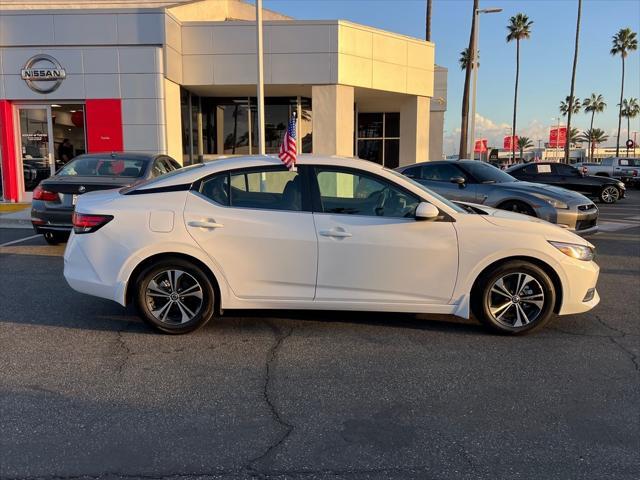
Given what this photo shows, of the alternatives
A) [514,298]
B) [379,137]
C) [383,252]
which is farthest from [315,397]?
[379,137]

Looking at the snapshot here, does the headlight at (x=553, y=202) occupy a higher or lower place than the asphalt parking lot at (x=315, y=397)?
higher

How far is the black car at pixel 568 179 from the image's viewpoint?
1764 cm

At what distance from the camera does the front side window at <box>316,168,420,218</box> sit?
16.1ft

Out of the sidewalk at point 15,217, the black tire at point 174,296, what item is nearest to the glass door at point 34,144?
the sidewalk at point 15,217

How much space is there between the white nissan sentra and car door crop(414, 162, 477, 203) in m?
5.43

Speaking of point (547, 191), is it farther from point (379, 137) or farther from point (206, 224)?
point (379, 137)

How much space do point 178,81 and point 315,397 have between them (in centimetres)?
1501

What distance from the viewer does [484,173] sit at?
10742 millimetres

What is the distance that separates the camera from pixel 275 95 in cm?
1978

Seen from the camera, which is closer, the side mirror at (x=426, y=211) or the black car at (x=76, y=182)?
the side mirror at (x=426, y=211)

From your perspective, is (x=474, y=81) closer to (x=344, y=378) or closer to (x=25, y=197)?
(x=25, y=197)

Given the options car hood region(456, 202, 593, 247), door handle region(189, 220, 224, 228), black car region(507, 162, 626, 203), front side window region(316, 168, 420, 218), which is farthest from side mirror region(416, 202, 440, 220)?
black car region(507, 162, 626, 203)

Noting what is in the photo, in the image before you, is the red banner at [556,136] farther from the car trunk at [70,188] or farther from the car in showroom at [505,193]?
the car trunk at [70,188]

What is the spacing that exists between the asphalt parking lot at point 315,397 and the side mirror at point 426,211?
1.11 m
